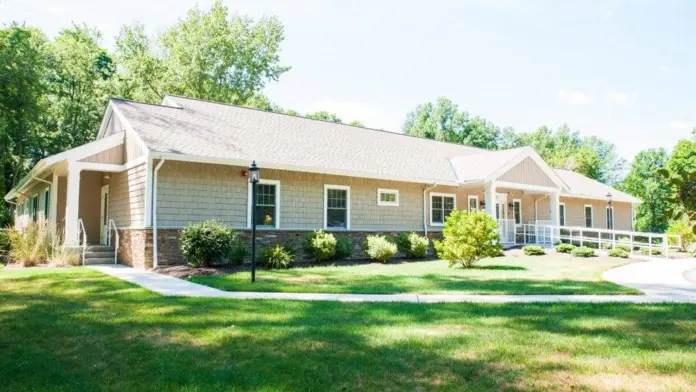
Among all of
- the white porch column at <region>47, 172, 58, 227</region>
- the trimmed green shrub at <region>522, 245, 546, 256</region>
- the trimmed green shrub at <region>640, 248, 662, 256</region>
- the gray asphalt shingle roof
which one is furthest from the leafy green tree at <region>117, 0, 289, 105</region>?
the trimmed green shrub at <region>640, 248, 662, 256</region>

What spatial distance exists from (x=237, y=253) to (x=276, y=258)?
108 centimetres

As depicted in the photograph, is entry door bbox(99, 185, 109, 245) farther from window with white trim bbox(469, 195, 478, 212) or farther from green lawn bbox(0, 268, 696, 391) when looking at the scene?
window with white trim bbox(469, 195, 478, 212)

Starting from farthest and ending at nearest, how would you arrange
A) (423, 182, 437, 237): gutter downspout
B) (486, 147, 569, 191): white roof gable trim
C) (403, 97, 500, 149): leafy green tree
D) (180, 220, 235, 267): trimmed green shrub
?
(403, 97, 500, 149): leafy green tree < (486, 147, 569, 191): white roof gable trim < (423, 182, 437, 237): gutter downspout < (180, 220, 235, 267): trimmed green shrub

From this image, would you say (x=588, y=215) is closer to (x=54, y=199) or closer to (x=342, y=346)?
(x=54, y=199)

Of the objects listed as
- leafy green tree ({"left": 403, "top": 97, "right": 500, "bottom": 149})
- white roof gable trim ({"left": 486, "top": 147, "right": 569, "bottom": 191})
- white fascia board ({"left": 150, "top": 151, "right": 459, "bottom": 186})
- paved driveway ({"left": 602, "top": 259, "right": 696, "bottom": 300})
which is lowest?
paved driveway ({"left": 602, "top": 259, "right": 696, "bottom": 300})

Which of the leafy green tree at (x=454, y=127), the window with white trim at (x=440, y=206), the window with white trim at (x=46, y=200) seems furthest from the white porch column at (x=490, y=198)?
the leafy green tree at (x=454, y=127)

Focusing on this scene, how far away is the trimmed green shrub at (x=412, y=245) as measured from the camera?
16984 millimetres

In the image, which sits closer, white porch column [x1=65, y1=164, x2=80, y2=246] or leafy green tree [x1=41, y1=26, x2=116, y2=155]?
white porch column [x1=65, y1=164, x2=80, y2=246]

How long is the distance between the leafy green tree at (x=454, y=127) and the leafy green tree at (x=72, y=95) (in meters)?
31.9

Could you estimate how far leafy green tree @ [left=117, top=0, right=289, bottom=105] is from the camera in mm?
33219

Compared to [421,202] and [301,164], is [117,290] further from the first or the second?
[421,202]

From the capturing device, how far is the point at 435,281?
10.1m

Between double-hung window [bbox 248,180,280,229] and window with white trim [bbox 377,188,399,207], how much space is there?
4.16m

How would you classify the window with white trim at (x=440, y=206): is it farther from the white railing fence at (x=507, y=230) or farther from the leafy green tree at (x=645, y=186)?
the leafy green tree at (x=645, y=186)
